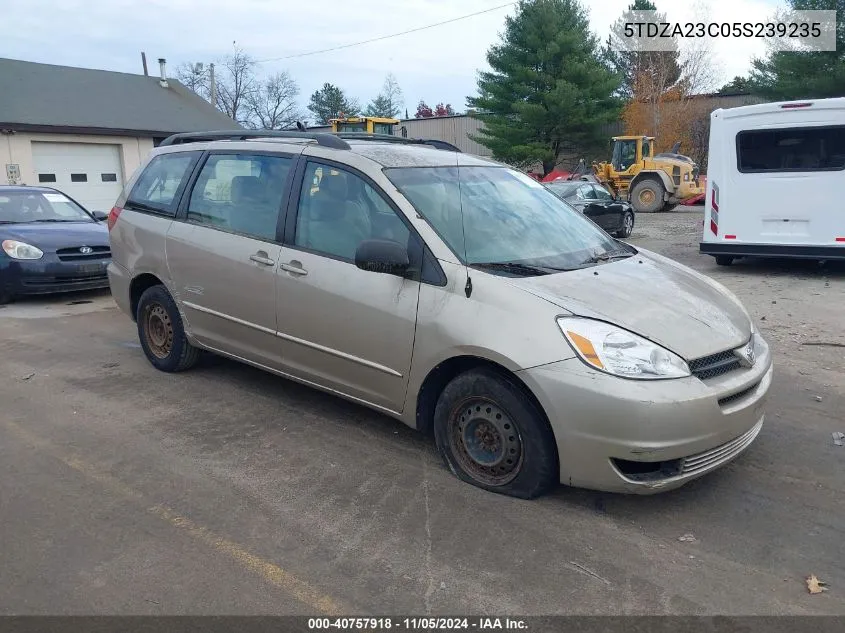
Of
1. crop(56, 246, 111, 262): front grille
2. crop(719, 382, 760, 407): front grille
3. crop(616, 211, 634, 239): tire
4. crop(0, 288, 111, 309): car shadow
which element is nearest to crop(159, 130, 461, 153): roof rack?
crop(719, 382, 760, 407): front grille

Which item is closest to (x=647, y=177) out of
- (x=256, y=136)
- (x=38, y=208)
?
(x=38, y=208)

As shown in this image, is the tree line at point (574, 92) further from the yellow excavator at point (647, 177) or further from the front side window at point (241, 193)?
the front side window at point (241, 193)

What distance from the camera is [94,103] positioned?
23.6 m

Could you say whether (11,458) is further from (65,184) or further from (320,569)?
(65,184)

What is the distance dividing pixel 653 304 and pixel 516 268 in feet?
2.45

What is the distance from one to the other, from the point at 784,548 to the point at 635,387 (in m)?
1.01

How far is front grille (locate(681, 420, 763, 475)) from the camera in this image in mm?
3342

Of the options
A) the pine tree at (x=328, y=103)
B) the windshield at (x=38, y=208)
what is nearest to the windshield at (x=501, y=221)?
the windshield at (x=38, y=208)

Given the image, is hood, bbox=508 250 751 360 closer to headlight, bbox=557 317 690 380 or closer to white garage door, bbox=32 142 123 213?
headlight, bbox=557 317 690 380

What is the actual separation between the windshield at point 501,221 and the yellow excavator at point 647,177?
20385 millimetres

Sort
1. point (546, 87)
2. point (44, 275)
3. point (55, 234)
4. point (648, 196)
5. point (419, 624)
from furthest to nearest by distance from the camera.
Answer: point (546, 87), point (648, 196), point (55, 234), point (44, 275), point (419, 624)

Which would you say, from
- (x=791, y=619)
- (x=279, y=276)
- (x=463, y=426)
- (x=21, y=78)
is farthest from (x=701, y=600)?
(x=21, y=78)

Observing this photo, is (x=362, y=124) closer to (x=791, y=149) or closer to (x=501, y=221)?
(x=791, y=149)

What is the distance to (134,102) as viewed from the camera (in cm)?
2536
